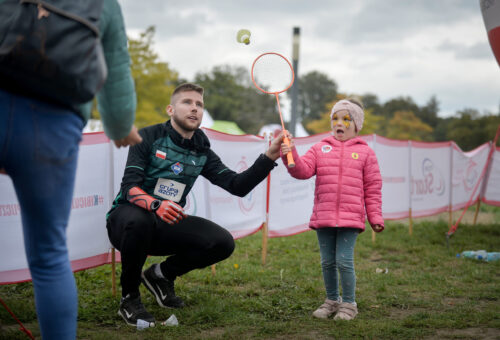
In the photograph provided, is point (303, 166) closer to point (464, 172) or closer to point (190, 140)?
point (190, 140)

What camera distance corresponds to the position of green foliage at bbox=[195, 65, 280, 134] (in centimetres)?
6556

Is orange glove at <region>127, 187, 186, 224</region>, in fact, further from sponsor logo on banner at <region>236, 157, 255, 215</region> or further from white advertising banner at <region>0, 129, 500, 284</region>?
sponsor logo on banner at <region>236, 157, 255, 215</region>

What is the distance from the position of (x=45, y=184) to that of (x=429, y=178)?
8227 millimetres

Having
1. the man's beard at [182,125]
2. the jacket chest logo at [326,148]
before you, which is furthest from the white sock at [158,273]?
the jacket chest logo at [326,148]

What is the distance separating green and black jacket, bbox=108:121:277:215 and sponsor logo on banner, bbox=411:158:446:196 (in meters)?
5.59

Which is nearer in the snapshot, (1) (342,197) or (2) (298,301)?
(1) (342,197)

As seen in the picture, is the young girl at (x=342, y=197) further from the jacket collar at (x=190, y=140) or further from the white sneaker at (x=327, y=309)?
the jacket collar at (x=190, y=140)

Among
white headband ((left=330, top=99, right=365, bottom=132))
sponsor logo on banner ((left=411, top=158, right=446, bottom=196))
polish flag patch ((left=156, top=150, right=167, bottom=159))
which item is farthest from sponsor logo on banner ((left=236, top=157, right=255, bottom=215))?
sponsor logo on banner ((left=411, top=158, right=446, bottom=196))

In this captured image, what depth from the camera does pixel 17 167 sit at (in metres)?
1.80

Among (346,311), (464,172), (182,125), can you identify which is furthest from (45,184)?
(464,172)

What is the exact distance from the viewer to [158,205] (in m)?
3.28

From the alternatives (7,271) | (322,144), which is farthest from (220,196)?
(7,271)

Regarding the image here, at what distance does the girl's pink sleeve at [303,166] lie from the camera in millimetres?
3697

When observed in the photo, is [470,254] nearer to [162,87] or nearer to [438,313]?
[438,313]
